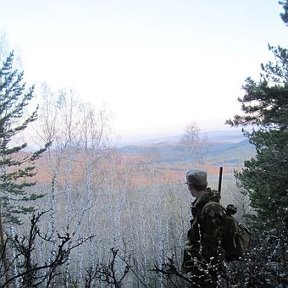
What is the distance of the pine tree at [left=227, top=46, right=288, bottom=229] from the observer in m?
9.00

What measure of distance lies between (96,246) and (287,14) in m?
19.1

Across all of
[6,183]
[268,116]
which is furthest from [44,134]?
[268,116]

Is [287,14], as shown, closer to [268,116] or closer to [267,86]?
[267,86]

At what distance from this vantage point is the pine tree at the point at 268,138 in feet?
29.5

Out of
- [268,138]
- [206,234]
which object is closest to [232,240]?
[206,234]

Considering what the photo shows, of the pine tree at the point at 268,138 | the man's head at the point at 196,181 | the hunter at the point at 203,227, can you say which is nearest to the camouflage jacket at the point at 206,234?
the hunter at the point at 203,227

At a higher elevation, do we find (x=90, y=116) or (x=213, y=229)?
(x=90, y=116)

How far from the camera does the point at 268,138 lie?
33.7 feet

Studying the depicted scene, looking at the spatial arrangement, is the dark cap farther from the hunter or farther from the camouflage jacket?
the camouflage jacket

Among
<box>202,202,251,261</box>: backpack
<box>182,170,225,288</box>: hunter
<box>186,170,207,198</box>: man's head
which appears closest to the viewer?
<box>182,170,225,288</box>: hunter

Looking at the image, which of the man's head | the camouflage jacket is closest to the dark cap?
the man's head

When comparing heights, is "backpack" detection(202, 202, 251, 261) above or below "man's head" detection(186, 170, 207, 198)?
below

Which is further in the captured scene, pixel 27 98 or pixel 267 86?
pixel 27 98

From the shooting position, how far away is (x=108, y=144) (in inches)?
1062
